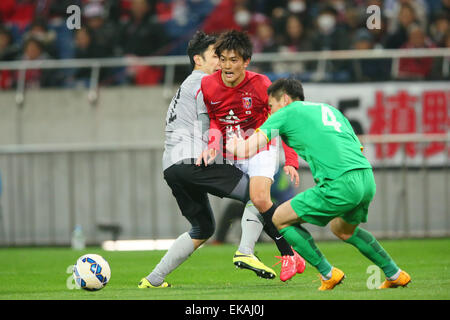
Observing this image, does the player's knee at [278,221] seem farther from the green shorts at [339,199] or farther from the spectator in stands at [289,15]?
the spectator in stands at [289,15]

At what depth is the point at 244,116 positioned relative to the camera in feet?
25.0

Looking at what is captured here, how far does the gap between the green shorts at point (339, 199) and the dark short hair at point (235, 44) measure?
1577 millimetres

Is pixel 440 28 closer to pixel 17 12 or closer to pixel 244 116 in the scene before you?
pixel 244 116

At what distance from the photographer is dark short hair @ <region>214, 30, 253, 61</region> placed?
744cm

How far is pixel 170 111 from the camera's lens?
25.5ft

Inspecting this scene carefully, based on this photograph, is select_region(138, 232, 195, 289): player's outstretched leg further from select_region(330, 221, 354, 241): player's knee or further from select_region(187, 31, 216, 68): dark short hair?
select_region(187, 31, 216, 68): dark short hair

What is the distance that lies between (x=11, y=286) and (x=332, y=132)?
357 cm

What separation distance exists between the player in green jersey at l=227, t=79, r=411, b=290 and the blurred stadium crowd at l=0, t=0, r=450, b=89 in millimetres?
7745

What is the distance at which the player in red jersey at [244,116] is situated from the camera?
7406 mm

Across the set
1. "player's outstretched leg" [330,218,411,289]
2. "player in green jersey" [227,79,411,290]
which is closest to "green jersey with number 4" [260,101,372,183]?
"player in green jersey" [227,79,411,290]

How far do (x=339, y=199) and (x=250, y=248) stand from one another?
1292 mm
